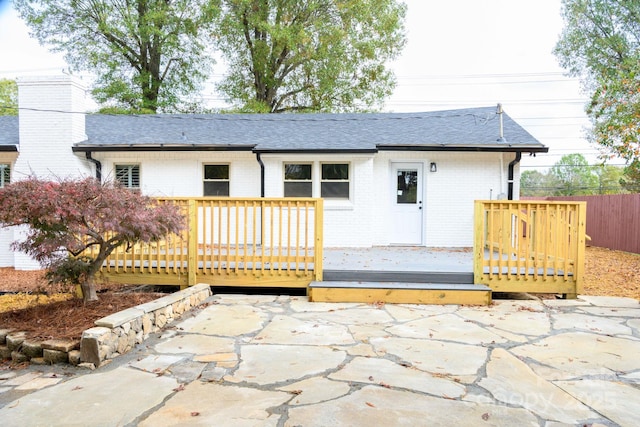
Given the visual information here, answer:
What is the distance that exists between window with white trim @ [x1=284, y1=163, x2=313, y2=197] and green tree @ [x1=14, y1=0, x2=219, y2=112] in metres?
13.7

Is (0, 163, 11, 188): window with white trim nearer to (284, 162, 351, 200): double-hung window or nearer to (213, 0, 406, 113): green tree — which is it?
(284, 162, 351, 200): double-hung window

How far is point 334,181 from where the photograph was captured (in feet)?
32.6

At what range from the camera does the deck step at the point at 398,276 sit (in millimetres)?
6340

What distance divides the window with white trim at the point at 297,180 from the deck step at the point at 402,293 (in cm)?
409

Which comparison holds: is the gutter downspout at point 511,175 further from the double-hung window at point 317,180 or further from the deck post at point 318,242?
the deck post at point 318,242

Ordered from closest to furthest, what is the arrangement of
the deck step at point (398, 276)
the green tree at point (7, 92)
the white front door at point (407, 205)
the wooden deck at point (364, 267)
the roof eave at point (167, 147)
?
the wooden deck at point (364, 267) < the deck step at point (398, 276) < the roof eave at point (167, 147) < the white front door at point (407, 205) < the green tree at point (7, 92)

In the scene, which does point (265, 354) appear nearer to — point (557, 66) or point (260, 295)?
point (260, 295)

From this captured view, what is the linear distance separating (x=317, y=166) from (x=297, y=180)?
574mm

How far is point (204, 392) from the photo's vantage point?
3.05m

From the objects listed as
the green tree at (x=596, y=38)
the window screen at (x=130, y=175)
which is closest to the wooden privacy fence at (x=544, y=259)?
the window screen at (x=130, y=175)

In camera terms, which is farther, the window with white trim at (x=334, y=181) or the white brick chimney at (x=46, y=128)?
the window with white trim at (x=334, y=181)

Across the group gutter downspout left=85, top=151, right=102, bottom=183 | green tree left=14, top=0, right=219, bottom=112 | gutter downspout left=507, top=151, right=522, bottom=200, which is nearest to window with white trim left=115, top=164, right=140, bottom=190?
gutter downspout left=85, top=151, right=102, bottom=183

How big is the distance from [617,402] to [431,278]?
3510mm

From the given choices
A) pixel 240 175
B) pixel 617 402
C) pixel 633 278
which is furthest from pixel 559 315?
pixel 240 175
